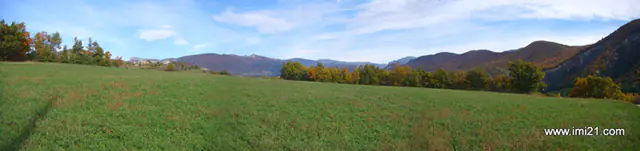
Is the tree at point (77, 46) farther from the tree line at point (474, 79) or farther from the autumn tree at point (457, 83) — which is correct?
the autumn tree at point (457, 83)

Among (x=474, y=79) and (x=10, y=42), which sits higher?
(x=10, y=42)

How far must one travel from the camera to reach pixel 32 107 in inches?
621

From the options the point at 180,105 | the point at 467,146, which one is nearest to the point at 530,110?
the point at 467,146

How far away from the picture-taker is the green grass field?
11.9m

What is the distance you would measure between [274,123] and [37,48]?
331ft

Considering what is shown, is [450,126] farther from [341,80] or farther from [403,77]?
[341,80]

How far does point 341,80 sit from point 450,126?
3155 inches

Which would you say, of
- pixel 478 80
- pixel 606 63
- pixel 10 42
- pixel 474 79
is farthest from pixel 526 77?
pixel 606 63

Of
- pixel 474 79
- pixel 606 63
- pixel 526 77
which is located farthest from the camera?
pixel 606 63

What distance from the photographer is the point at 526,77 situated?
5862 centimetres

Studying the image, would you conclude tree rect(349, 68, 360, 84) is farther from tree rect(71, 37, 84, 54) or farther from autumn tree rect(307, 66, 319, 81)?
tree rect(71, 37, 84, 54)

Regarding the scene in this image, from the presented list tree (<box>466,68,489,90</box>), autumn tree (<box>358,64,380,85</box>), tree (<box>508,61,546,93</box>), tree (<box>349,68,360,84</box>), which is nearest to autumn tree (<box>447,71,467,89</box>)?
tree (<box>466,68,489,90</box>)

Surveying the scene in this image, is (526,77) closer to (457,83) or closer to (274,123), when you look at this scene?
(457,83)

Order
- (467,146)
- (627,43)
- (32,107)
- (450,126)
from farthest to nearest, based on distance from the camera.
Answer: (627,43), (32,107), (450,126), (467,146)
